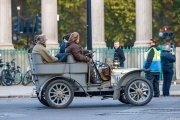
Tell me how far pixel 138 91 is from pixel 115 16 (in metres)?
33.4

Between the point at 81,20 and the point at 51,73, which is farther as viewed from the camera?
the point at 81,20

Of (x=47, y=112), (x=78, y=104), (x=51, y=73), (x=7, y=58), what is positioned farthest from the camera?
(x=7, y=58)

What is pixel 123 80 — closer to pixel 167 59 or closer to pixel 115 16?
pixel 167 59

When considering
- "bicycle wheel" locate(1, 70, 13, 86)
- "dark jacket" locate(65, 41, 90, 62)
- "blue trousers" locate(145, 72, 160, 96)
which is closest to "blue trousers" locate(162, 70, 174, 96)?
"blue trousers" locate(145, 72, 160, 96)

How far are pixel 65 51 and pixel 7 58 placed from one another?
48.4 ft

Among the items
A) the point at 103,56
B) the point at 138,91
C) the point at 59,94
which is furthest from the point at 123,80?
the point at 103,56

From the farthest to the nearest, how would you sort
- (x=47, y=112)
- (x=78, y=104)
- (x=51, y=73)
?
(x=78, y=104) → (x=51, y=73) → (x=47, y=112)

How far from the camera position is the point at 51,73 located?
19.8 m

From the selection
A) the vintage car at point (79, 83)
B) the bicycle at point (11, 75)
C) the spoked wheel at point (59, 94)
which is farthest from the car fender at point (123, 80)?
the bicycle at point (11, 75)

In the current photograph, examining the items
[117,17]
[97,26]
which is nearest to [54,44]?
[97,26]

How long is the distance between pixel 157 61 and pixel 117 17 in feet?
97.0

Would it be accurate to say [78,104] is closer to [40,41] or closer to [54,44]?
[40,41]

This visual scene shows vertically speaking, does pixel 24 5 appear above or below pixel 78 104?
above

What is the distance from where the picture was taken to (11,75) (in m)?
33.4
